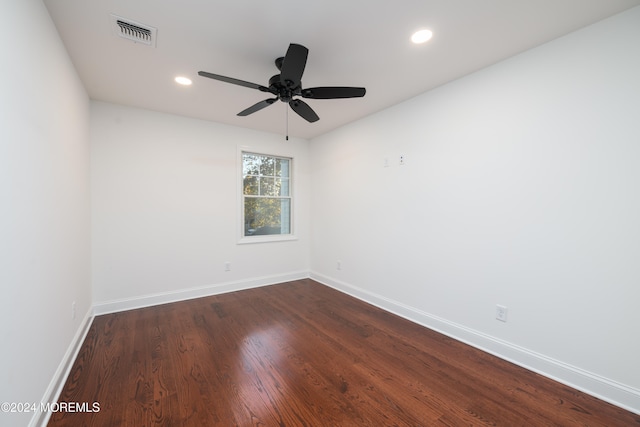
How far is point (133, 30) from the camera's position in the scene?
74.7 inches

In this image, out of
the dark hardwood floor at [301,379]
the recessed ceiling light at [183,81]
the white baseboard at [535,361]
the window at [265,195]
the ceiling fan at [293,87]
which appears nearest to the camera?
the dark hardwood floor at [301,379]

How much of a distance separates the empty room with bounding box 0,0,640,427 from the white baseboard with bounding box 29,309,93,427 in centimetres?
3

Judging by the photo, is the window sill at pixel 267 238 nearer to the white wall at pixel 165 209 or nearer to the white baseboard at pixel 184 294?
the white wall at pixel 165 209

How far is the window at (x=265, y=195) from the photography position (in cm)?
424

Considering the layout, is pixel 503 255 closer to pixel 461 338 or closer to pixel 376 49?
pixel 461 338

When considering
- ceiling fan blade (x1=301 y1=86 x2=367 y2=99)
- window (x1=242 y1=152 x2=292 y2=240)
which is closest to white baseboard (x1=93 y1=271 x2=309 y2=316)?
window (x1=242 y1=152 x2=292 y2=240)

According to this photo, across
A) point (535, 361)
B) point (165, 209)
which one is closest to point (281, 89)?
point (165, 209)

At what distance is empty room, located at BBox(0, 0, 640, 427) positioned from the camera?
160cm

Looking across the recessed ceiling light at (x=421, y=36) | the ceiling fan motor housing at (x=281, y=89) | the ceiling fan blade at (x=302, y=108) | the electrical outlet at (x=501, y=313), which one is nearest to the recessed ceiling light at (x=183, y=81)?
the ceiling fan motor housing at (x=281, y=89)

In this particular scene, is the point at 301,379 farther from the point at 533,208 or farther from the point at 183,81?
the point at 183,81

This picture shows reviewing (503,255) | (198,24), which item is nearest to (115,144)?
(198,24)

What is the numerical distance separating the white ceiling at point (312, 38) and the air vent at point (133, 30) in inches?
1.8

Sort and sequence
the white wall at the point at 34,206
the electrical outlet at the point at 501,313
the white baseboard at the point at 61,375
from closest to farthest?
the white wall at the point at 34,206 < the white baseboard at the point at 61,375 < the electrical outlet at the point at 501,313

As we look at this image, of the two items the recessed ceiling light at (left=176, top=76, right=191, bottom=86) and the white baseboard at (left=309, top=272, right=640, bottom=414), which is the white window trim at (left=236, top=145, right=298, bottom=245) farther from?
the white baseboard at (left=309, top=272, right=640, bottom=414)
